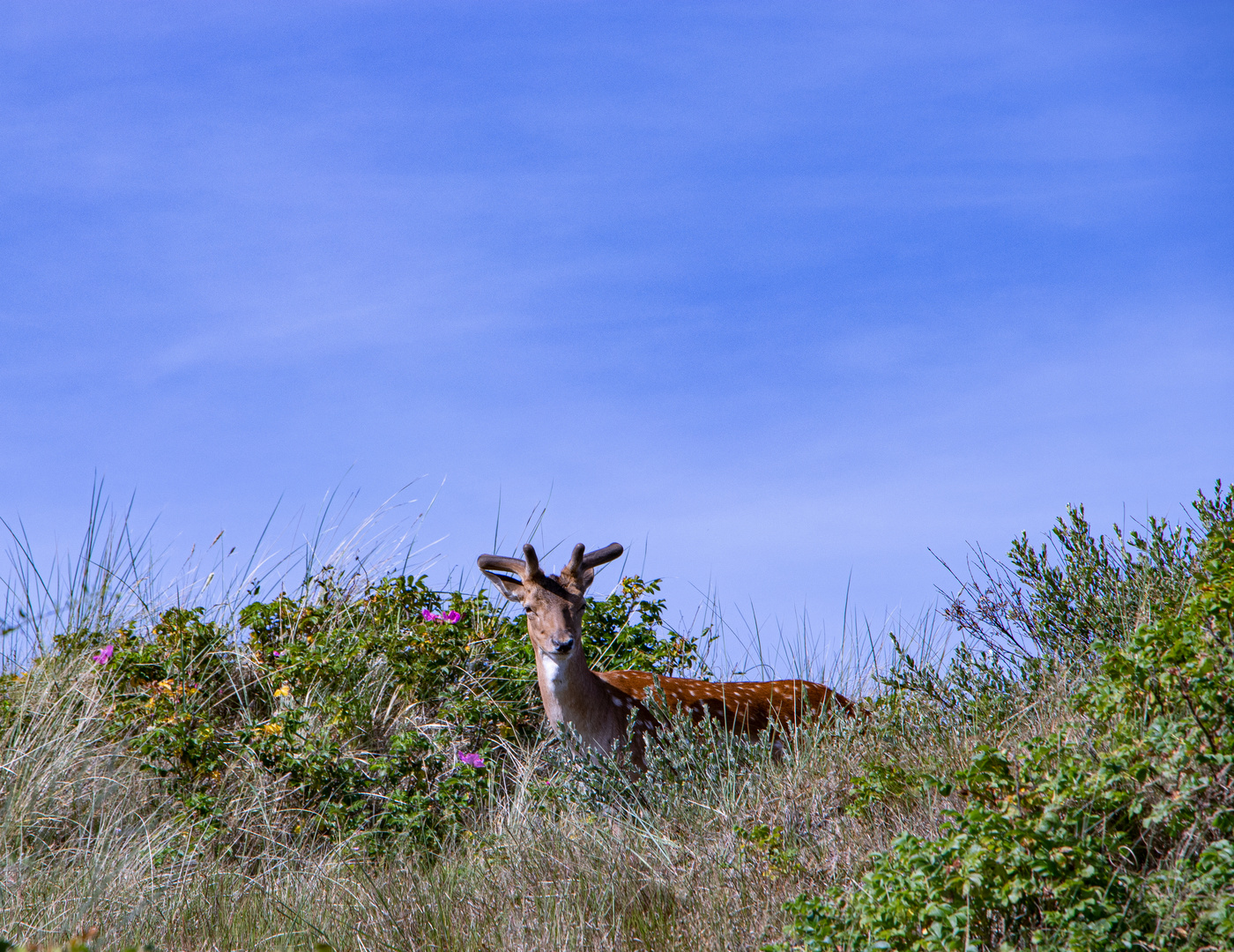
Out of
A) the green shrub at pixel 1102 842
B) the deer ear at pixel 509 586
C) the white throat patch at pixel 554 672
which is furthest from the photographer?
the deer ear at pixel 509 586

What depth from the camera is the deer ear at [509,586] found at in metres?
8.53

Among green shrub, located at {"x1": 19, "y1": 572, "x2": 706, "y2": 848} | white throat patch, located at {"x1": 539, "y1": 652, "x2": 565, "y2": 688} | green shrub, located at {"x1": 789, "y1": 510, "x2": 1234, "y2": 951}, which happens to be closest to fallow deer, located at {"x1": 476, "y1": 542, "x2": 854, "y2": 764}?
white throat patch, located at {"x1": 539, "y1": 652, "x2": 565, "y2": 688}

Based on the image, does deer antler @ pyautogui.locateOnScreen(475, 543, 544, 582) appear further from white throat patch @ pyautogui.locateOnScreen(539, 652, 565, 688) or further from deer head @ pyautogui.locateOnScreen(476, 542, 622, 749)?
white throat patch @ pyautogui.locateOnScreen(539, 652, 565, 688)

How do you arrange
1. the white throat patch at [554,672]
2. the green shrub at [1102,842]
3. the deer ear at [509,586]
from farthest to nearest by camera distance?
1. the deer ear at [509,586]
2. the white throat patch at [554,672]
3. the green shrub at [1102,842]

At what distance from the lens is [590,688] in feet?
27.3

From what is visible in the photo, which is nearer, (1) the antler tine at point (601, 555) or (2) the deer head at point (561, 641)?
(2) the deer head at point (561, 641)

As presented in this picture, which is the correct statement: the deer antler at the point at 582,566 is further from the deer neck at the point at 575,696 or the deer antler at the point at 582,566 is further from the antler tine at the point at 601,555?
the deer neck at the point at 575,696

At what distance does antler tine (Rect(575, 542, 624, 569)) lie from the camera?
8844 mm

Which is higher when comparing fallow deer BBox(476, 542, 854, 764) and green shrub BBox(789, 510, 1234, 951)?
fallow deer BBox(476, 542, 854, 764)

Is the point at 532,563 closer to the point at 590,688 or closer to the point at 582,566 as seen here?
the point at 582,566

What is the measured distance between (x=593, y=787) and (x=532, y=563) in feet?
5.24

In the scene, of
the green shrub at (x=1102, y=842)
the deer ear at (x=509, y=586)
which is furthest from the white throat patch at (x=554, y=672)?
the green shrub at (x=1102, y=842)

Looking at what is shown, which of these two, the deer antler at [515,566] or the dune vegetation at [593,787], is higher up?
the deer antler at [515,566]

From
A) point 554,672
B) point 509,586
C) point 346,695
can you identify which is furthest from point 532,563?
point 346,695
